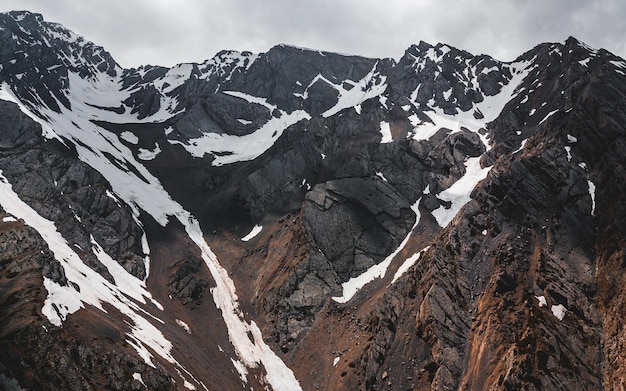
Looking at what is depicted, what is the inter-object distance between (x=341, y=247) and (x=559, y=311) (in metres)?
41.4

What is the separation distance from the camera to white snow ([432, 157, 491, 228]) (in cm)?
8006

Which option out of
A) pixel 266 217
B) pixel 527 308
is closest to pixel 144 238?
pixel 266 217

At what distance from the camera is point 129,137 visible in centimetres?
13838

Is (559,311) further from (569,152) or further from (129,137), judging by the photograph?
(129,137)

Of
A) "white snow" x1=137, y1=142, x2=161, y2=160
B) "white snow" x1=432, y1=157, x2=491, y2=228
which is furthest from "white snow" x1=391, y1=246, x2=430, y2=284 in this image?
"white snow" x1=137, y1=142, x2=161, y2=160

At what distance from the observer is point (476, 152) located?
96938 mm

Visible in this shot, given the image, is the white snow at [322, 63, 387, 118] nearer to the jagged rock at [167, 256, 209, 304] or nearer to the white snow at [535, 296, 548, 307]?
the jagged rock at [167, 256, 209, 304]

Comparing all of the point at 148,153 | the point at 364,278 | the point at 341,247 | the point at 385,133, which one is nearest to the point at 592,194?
the point at 364,278

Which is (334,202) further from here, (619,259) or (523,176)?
(619,259)

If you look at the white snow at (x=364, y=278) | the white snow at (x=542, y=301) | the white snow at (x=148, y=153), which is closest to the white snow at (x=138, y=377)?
the white snow at (x=364, y=278)

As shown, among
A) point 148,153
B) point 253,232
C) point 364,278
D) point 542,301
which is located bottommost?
point 542,301

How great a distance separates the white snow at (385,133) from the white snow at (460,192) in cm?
2347

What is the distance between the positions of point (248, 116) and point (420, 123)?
80587 millimetres

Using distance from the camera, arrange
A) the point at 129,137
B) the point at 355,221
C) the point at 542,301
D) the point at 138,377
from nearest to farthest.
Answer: the point at 138,377
the point at 542,301
the point at 355,221
the point at 129,137
